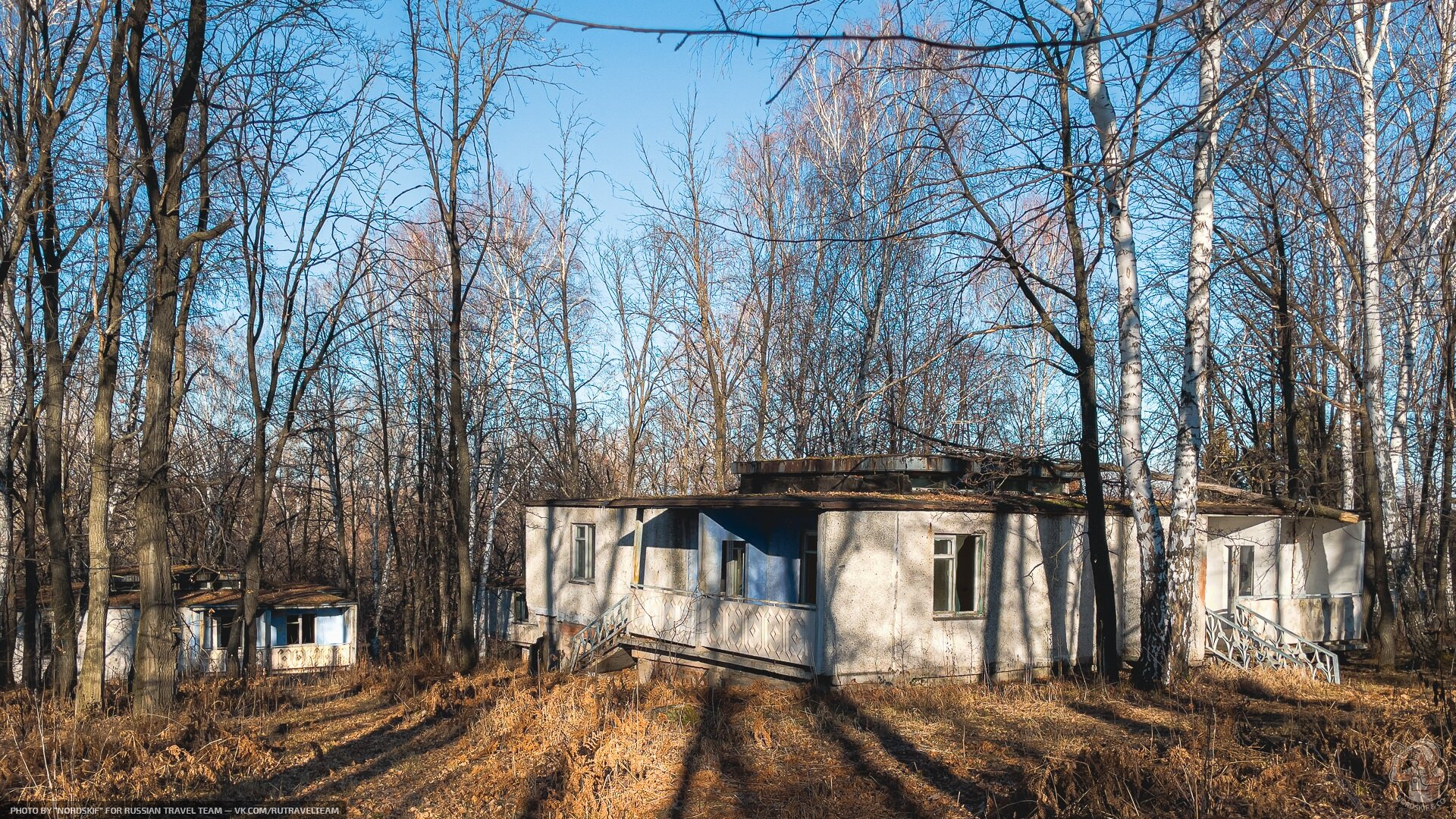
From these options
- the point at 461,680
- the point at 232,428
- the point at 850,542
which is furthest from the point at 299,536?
the point at 850,542

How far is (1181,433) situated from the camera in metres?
11.6

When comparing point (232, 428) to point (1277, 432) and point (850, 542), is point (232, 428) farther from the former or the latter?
point (1277, 432)

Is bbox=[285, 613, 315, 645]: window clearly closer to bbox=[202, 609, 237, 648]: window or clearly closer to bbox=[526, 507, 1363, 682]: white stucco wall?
bbox=[202, 609, 237, 648]: window

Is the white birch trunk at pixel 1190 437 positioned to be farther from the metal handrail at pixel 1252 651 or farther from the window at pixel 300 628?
the window at pixel 300 628

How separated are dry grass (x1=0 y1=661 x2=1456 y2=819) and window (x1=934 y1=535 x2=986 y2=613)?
4.39 feet

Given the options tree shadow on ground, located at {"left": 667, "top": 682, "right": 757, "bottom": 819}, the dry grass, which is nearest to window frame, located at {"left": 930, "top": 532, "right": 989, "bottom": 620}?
the dry grass

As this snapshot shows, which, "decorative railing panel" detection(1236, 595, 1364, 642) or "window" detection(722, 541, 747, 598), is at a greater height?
"window" detection(722, 541, 747, 598)

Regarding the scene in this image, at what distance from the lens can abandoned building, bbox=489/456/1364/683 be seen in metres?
13.4

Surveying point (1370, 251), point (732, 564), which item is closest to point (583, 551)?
point (732, 564)

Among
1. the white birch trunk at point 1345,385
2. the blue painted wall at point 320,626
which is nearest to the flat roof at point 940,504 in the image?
the white birch trunk at point 1345,385

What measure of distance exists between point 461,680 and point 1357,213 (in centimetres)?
1589

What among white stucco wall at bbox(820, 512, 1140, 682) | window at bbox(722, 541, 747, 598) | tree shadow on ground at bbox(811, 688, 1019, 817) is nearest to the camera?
tree shadow on ground at bbox(811, 688, 1019, 817)

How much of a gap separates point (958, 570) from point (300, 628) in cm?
2596

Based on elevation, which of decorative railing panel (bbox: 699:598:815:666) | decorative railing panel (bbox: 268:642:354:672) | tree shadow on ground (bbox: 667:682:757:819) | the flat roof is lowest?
decorative railing panel (bbox: 268:642:354:672)
